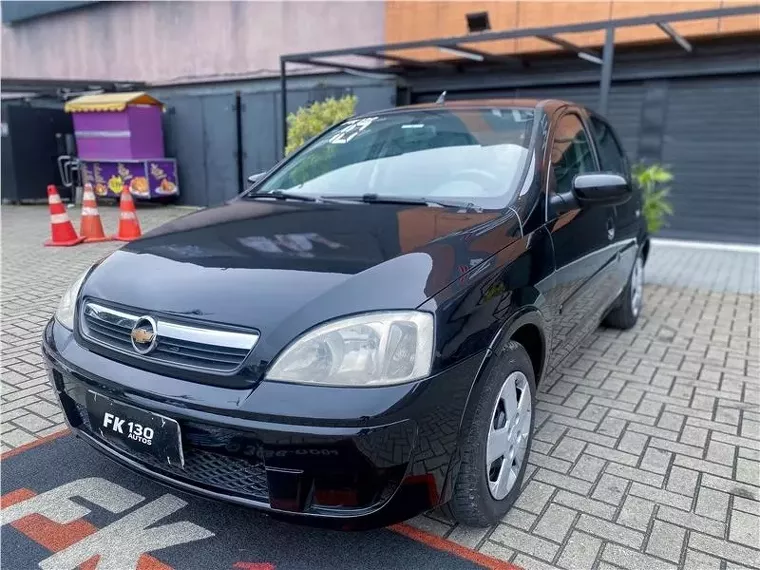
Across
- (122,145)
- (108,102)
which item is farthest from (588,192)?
(108,102)

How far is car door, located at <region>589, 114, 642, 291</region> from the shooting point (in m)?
3.96

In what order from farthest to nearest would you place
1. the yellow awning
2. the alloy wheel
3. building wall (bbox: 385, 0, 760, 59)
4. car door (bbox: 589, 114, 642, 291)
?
the yellow awning < building wall (bbox: 385, 0, 760, 59) < car door (bbox: 589, 114, 642, 291) < the alloy wheel

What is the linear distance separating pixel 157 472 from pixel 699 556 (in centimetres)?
199

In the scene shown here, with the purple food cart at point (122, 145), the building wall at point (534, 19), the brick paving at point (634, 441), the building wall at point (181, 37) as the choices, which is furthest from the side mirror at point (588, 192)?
the purple food cart at point (122, 145)

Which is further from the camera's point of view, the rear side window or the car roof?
the rear side window

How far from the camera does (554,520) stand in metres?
2.37

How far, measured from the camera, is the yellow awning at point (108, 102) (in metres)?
11.9

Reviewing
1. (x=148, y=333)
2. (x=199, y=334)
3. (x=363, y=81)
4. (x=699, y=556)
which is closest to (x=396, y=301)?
(x=199, y=334)

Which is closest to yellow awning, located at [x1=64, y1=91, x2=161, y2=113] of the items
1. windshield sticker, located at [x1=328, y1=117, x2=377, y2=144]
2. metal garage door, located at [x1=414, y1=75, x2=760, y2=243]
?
metal garage door, located at [x1=414, y1=75, x2=760, y2=243]

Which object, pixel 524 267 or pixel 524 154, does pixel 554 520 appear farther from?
pixel 524 154

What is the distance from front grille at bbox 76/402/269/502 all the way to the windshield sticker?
A: 2126mm

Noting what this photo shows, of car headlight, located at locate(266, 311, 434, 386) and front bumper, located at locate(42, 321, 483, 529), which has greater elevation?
car headlight, located at locate(266, 311, 434, 386)

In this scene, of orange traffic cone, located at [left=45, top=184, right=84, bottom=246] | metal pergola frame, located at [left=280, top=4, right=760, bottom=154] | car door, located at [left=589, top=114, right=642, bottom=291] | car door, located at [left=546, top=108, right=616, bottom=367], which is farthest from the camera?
orange traffic cone, located at [left=45, top=184, right=84, bottom=246]

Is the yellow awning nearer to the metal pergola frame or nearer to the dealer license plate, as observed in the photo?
the metal pergola frame
